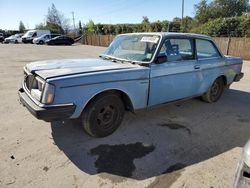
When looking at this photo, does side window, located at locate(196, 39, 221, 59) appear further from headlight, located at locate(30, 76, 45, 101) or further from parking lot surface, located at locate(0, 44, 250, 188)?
headlight, located at locate(30, 76, 45, 101)

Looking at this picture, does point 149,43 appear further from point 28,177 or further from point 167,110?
point 28,177

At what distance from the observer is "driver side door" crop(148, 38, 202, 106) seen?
4.12 metres

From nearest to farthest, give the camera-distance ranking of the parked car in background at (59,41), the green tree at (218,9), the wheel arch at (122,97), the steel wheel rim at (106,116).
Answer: the wheel arch at (122,97)
the steel wheel rim at (106,116)
the parked car in background at (59,41)
the green tree at (218,9)

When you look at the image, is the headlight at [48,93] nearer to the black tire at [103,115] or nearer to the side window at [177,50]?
the black tire at [103,115]

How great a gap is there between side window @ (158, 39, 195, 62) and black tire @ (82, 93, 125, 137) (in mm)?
1216

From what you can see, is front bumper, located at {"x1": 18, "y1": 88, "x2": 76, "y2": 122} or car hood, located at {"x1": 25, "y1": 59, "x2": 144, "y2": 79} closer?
front bumper, located at {"x1": 18, "y1": 88, "x2": 76, "y2": 122}

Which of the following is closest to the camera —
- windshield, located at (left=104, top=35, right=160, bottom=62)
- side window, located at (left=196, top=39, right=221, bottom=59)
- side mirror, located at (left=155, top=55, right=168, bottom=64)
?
side mirror, located at (left=155, top=55, right=168, bottom=64)

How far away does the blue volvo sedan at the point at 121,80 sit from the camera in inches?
125

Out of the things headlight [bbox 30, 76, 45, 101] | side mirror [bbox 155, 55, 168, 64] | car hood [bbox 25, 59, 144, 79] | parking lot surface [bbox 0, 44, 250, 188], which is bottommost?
parking lot surface [bbox 0, 44, 250, 188]

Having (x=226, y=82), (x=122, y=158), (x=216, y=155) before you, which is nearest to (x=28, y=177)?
(x=122, y=158)

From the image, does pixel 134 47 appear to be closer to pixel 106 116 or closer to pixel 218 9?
pixel 106 116

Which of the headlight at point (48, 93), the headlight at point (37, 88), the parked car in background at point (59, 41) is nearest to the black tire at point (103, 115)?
the headlight at point (48, 93)

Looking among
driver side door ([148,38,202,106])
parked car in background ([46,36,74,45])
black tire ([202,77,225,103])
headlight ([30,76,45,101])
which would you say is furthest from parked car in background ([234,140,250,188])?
parked car in background ([46,36,74,45])

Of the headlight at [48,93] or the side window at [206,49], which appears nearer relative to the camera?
the headlight at [48,93]
